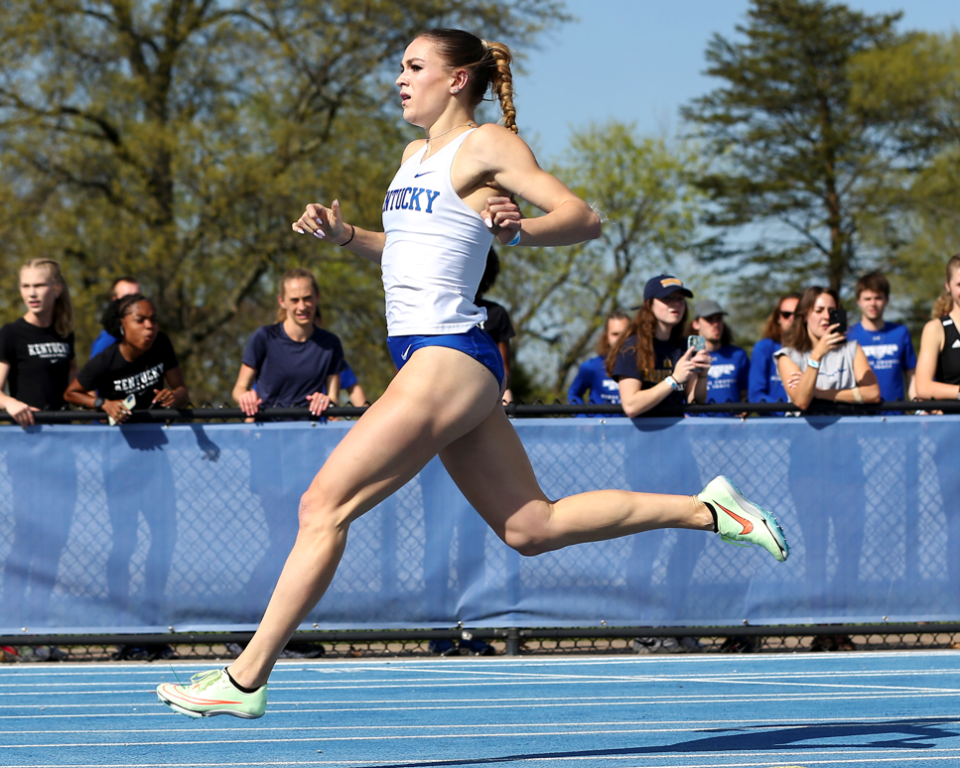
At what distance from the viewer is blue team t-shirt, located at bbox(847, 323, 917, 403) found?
795 cm

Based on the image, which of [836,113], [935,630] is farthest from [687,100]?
[935,630]

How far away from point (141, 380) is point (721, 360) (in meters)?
4.07

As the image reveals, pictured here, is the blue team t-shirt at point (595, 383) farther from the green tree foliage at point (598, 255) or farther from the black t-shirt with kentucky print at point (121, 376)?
the green tree foliage at point (598, 255)

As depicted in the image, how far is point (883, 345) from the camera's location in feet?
26.3

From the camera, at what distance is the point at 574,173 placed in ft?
144

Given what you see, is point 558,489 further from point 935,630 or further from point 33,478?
point 33,478

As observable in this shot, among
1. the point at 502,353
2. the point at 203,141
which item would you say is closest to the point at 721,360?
the point at 502,353

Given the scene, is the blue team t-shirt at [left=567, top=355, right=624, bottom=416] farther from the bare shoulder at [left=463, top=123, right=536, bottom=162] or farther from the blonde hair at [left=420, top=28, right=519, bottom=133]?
the bare shoulder at [left=463, top=123, right=536, bottom=162]

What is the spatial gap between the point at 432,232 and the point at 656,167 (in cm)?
4084

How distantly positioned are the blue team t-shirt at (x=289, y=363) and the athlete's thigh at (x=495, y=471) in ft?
12.1

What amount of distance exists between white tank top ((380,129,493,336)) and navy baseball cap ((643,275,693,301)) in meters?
3.44

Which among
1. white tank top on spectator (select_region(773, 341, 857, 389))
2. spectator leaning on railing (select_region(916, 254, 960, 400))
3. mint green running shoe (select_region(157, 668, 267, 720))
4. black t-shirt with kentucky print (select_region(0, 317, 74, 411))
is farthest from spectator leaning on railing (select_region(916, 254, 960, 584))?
black t-shirt with kentucky print (select_region(0, 317, 74, 411))

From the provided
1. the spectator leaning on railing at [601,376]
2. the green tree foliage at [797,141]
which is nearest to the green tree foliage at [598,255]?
the green tree foliage at [797,141]

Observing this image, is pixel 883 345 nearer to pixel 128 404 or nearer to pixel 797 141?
pixel 128 404
